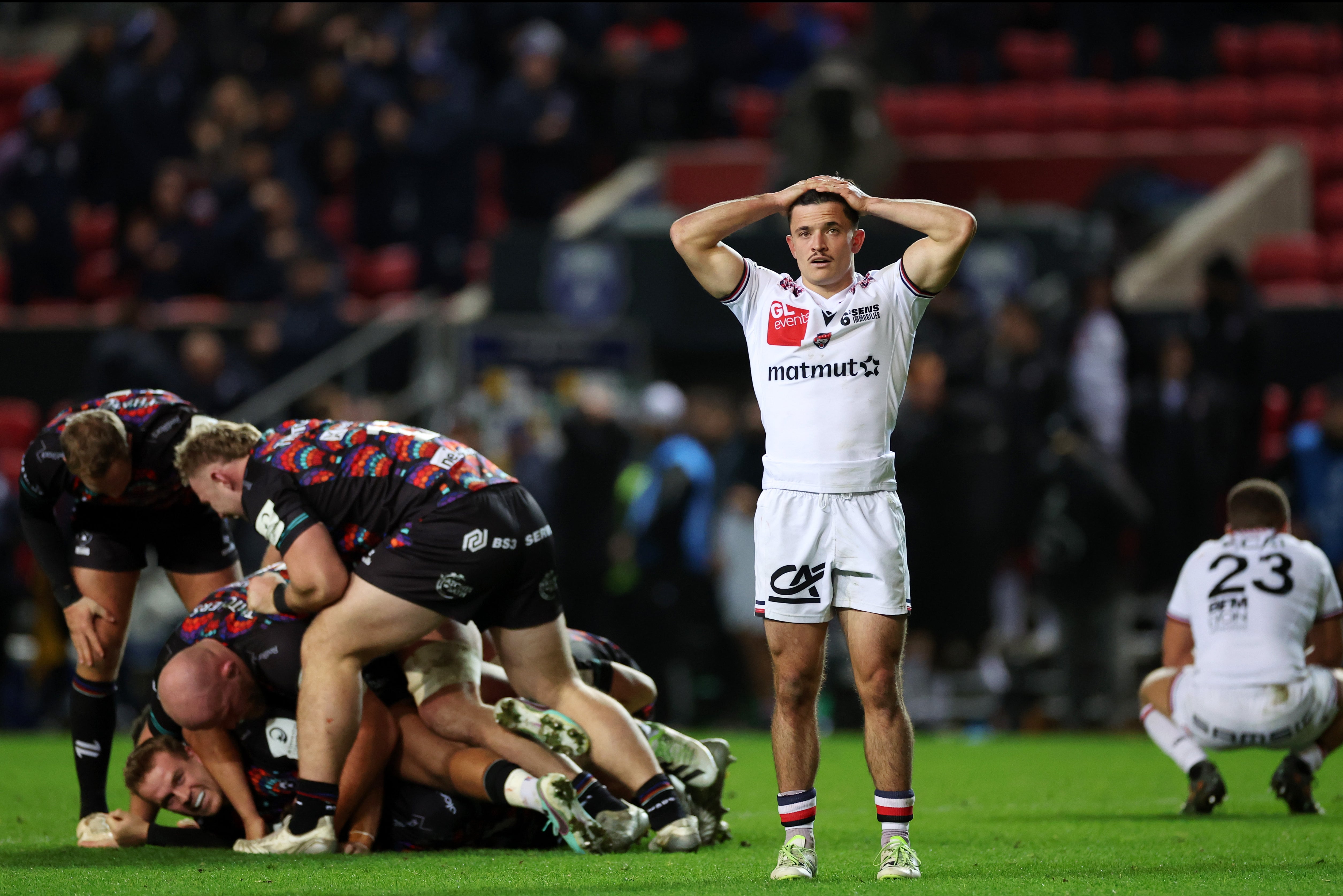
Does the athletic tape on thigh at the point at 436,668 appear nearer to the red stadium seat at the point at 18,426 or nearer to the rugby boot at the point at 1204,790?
the rugby boot at the point at 1204,790

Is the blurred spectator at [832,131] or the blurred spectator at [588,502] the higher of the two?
the blurred spectator at [832,131]

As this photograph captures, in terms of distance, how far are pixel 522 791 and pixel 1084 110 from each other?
43.0 ft

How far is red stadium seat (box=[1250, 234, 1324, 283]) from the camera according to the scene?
47.6ft

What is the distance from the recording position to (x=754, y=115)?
719 inches

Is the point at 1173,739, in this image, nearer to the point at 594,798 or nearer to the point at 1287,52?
the point at 594,798

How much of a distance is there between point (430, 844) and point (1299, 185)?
471 inches

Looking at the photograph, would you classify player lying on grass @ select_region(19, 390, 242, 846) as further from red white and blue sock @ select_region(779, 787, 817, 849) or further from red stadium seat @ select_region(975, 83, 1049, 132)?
red stadium seat @ select_region(975, 83, 1049, 132)

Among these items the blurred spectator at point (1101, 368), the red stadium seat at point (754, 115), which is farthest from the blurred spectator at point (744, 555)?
the red stadium seat at point (754, 115)

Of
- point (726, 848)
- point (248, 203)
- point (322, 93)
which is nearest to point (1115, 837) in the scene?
point (726, 848)

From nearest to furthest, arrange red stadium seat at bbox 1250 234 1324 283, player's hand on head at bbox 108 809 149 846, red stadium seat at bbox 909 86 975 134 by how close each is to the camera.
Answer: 1. player's hand on head at bbox 108 809 149 846
2. red stadium seat at bbox 1250 234 1324 283
3. red stadium seat at bbox 909 86 975 134

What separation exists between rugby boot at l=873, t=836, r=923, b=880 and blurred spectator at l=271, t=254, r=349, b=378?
31.8ft

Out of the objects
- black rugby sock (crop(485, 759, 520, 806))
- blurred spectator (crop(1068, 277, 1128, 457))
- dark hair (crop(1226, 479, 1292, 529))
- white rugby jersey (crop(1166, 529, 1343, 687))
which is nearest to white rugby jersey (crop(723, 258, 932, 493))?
black rugby sock (crop(485, 759, 520, 806))

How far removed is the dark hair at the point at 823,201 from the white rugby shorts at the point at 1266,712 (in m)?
3.01

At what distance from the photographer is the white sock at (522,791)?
5.93 m
